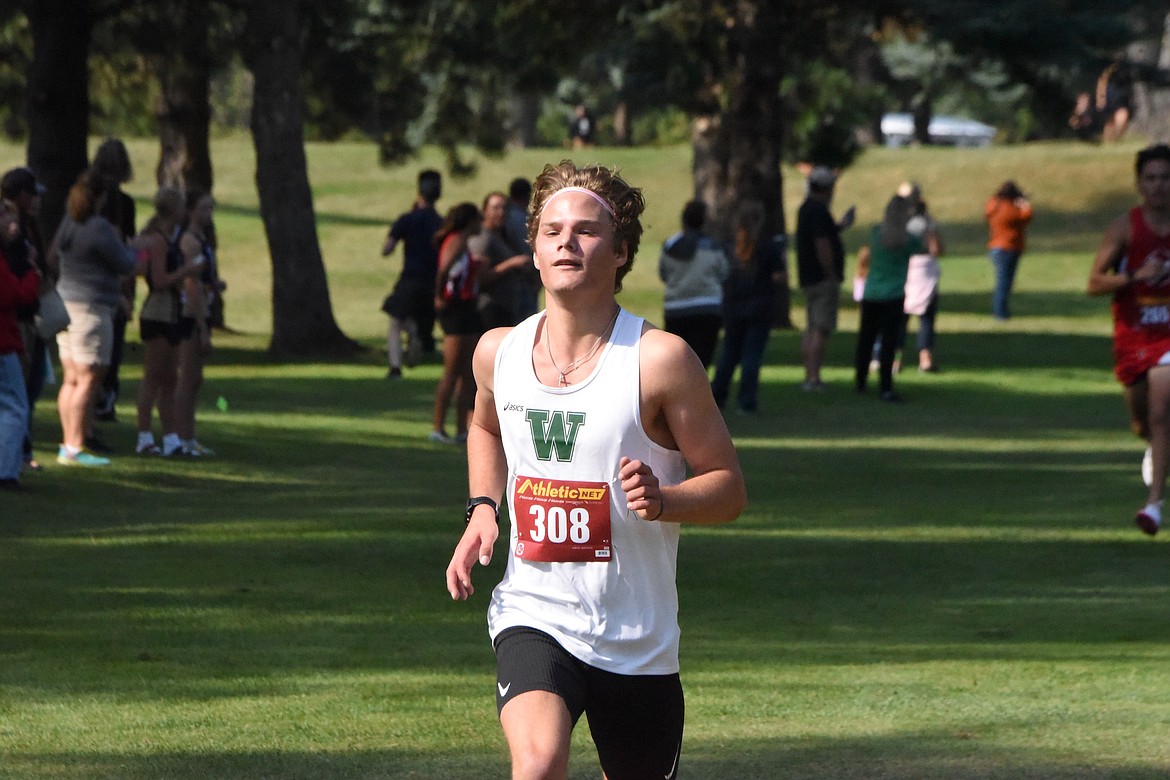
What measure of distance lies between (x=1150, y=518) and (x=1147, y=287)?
4.30 feet

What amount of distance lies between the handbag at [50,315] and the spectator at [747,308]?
24.6 ft

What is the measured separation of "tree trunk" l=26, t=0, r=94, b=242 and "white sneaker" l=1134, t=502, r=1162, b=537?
14.2 metres

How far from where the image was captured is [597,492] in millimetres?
4258

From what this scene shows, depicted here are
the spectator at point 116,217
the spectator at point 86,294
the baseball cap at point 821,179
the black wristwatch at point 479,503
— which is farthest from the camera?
the baseball cap at point 821,179

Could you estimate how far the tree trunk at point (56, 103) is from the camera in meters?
21.6

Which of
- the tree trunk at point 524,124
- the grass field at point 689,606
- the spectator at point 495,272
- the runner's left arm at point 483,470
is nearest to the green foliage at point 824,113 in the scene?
the grass field at point 689,606

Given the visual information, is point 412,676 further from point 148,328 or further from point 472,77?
point 472,77

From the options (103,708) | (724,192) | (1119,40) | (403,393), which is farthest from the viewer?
(724,192)

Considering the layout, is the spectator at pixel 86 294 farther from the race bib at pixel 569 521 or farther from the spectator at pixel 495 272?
the race bib at pixel 569 521

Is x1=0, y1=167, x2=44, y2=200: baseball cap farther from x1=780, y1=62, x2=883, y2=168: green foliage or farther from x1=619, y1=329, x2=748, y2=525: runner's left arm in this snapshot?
x1=780, y1=62, x2=883, y2=168: green foliage

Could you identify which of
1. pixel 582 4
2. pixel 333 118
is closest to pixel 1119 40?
pixel 582 4

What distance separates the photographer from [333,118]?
98.0 feet

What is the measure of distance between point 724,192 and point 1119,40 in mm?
5969

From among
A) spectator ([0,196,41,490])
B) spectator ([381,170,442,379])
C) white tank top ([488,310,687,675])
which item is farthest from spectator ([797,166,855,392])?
white tank top ([488,310,687,675])
